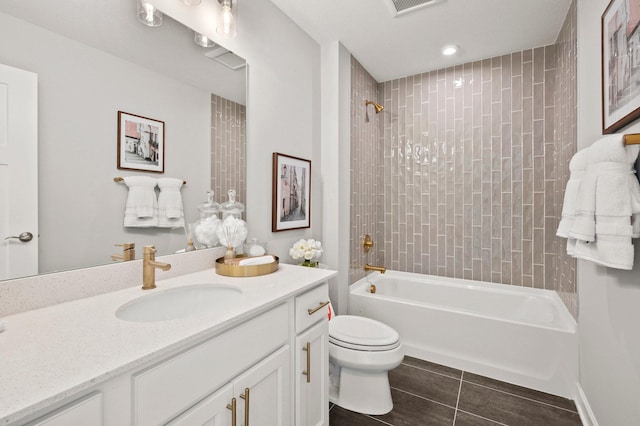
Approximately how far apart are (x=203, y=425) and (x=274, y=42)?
2086 mm

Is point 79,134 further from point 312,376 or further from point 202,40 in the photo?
point 312,376

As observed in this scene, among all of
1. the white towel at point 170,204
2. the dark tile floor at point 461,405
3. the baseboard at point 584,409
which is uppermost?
the white towel at point 170,204

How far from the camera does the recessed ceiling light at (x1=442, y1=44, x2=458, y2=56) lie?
8.26 feet

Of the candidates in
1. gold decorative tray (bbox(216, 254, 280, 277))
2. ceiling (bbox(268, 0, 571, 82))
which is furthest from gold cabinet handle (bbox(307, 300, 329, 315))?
ceiling (bbox(268, 0, 571, 82))

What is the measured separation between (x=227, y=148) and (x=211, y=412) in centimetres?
126

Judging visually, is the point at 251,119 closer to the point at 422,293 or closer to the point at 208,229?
the point at 208,229

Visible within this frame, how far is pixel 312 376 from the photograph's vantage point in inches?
54.1

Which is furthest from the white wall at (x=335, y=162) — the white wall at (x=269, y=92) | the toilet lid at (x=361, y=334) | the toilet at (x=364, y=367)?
the toilet at (x=364, y=367)

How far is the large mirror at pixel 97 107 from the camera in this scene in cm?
101

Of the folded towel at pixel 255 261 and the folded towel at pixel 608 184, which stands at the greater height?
the folded towel at pixel 608 184

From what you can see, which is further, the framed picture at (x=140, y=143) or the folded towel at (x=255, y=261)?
the folded towel at (x=255, y=261)

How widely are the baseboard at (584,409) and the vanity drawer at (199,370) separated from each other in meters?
1.72

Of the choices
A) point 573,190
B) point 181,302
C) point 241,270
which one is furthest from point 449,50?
point 181,302

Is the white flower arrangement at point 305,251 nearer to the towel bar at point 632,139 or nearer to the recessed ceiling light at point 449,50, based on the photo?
the towel bar at point 632,139
